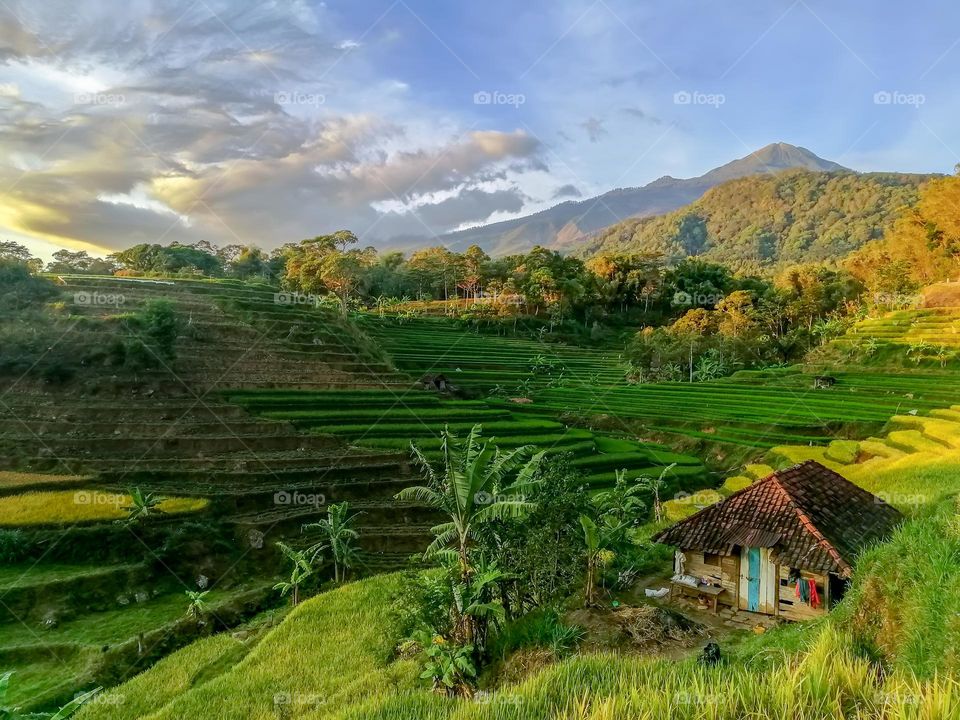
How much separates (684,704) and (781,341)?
62.7 metres

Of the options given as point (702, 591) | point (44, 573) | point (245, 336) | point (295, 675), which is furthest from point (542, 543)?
point (245, 336)

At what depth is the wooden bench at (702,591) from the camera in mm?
12383

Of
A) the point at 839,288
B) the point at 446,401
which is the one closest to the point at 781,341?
the point at 839,288

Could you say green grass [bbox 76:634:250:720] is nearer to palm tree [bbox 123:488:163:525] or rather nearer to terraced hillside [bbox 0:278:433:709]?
terraced hillside [bbox 0:278:433:709]

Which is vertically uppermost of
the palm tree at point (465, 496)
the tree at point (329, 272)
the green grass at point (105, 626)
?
the tree at point (329, 272)

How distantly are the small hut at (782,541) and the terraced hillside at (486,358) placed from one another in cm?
3399

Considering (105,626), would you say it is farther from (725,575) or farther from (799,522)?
(799,522)

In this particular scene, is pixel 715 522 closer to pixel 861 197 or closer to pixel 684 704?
pixel 684 704

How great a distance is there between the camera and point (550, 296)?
A: 254 feet

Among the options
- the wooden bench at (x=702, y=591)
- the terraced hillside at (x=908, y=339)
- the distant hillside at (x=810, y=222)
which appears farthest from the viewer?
the distant hillside at (x=810, y=222)

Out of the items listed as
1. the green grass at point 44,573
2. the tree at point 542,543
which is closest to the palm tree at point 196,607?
the green grass at point 44,573

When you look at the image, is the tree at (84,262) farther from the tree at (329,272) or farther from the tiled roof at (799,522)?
the tiled roof at (799,522)

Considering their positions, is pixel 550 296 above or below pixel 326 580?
above

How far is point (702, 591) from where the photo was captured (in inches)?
493
